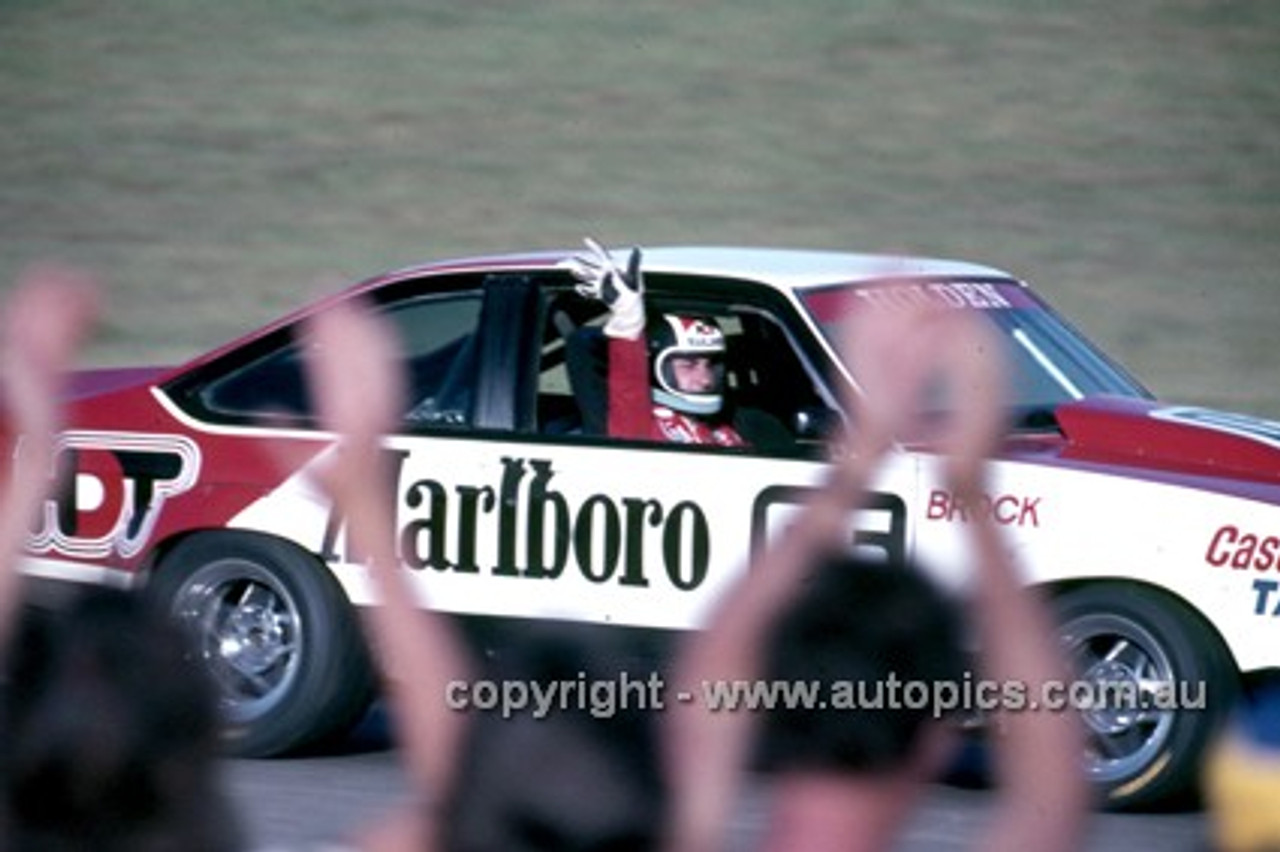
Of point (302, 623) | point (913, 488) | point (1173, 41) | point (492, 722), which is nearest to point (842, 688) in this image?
point (492, 722)

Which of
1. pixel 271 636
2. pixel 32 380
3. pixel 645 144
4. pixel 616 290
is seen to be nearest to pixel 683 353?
pixel 616 290

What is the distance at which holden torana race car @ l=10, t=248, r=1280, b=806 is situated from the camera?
802 centimetres

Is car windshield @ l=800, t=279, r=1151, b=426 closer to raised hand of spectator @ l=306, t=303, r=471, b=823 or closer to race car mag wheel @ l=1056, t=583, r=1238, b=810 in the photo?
race car mag wheel @ l=1056, t=583, r=1238, b=810

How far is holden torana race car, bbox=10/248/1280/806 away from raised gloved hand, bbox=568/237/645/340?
8cm

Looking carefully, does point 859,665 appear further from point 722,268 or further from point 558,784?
point 722,268

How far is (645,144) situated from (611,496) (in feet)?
48.0

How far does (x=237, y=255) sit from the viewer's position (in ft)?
69.7

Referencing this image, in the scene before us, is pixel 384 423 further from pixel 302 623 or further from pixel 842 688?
pixel 302 623

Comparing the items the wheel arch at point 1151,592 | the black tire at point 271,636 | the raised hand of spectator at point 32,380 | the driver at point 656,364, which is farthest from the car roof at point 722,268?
the raised hand of spectator at point 32,380

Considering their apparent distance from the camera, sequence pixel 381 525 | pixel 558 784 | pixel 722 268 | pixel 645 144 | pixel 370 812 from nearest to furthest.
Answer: pixel 558 784, pixel 381 525, pixel 370 812, pixel 722 268, pixel 645 144

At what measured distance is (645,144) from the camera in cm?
2288

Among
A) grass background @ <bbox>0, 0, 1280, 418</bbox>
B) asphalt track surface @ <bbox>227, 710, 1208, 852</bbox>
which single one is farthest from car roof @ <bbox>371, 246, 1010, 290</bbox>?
grass background @ <bbox>0, 0, 1280, 418</bbox>

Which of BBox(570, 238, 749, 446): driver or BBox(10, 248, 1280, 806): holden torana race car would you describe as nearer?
BBox(10, 248, 1280, 806): holden torana race car

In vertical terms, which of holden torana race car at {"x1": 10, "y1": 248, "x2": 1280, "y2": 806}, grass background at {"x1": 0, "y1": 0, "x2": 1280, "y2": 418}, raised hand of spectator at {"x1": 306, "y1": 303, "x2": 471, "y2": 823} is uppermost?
grass background at {"x1": 0, "y1": 0, "x2": 1280, "y2": 418}
